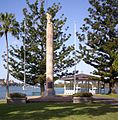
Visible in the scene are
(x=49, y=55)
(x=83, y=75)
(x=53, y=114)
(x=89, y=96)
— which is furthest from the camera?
(x=83, y=75)

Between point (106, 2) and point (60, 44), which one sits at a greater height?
point (106, 2)

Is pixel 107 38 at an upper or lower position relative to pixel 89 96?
upper

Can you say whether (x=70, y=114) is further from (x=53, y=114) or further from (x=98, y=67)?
(x=98, y=67)

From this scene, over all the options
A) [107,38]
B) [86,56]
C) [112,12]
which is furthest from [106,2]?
[86,56]

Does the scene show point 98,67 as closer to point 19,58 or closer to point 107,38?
point 107,38

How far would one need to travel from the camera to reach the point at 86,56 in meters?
51.4

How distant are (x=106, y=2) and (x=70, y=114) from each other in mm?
36062

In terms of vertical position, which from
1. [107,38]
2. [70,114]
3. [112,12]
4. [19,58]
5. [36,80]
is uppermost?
[112,12]

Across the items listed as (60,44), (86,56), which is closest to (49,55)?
(60,44)

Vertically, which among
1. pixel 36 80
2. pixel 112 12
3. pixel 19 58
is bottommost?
pixel 36 80

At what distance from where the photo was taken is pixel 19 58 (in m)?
49.8

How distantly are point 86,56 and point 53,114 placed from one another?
111ft

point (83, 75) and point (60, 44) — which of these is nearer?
point (60, 44)

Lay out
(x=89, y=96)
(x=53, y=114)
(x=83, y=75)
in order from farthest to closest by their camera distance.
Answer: (x=83, y=75) < (x=89, y=96) < (x=53, y=114)
